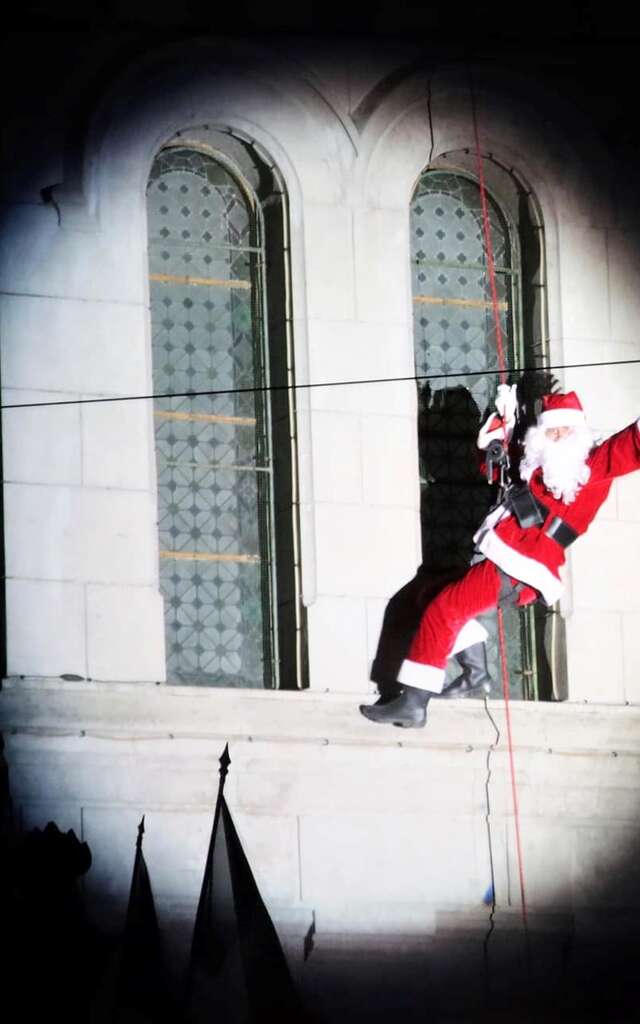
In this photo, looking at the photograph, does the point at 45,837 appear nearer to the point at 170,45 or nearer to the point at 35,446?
the point at 35,446

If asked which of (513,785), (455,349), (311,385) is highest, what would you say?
(455,349)

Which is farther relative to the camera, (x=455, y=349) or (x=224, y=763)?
(x=455, y=349)

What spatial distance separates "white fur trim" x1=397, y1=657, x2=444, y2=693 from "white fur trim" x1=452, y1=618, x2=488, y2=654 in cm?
15

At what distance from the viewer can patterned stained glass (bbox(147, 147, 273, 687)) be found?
11844mm

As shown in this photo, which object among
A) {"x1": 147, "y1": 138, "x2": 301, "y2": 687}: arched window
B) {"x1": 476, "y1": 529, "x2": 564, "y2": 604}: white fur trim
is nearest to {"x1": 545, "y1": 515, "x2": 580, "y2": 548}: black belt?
{"x1": 476, "y1": 529, "x2": 564, "y2": 604}: white fur trim

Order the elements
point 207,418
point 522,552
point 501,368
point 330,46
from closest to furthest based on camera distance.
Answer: point 522,552 → point 207,418 → point 330,46 → point 501,368

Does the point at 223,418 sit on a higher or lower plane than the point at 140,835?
higher

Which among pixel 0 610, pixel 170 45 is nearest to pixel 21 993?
pixel 0 610

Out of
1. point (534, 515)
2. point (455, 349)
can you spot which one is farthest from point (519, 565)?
point (455, 349)

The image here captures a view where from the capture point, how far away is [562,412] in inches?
455

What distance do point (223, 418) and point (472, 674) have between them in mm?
1268

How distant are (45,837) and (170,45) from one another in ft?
9.35

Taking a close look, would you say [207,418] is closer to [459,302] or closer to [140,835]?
[459,302]

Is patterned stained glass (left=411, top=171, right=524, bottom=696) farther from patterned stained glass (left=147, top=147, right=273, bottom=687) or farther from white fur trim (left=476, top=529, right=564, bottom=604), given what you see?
patterned stained glass (left=147, top=147, right=273, bottom=687)
